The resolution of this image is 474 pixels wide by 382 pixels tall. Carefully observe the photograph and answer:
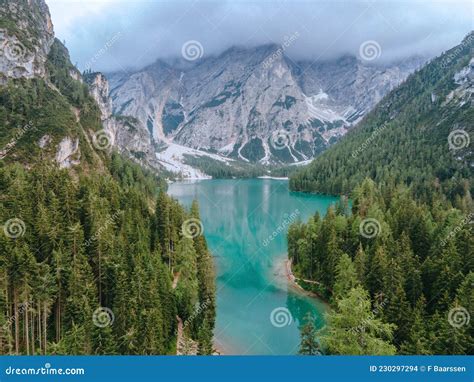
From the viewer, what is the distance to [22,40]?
131500 mm

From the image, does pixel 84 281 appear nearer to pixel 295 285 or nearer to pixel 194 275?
pixel 194 275

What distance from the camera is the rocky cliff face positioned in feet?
401

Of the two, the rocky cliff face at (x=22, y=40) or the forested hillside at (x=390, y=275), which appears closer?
the forested hillside at (x=390, y=275)

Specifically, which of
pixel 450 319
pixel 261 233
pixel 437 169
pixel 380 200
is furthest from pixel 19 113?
pixel 437 169

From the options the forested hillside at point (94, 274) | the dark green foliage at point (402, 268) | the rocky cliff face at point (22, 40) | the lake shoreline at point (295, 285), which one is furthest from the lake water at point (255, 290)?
the rocky cliff face at point (22, 40)

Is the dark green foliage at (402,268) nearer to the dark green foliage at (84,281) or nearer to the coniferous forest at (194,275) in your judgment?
the coniferous forest at (194,275)

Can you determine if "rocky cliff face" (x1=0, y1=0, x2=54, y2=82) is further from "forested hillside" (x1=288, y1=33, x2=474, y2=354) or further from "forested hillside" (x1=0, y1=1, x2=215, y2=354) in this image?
"forested hillside" (x1=288, y1=33, x2=474, y2=354)

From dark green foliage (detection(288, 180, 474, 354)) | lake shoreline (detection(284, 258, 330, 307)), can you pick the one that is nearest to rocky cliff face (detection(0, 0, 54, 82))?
lake shoreline (detection(284, 258, 330, 307))

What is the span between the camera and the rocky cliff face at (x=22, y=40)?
401 feet

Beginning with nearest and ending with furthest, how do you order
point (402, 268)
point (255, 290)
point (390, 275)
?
1. point (390, 275)
2. point (402, 268)
3. point (255, 290)

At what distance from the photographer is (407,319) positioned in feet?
119

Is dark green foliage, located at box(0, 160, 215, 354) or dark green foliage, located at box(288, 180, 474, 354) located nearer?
dark green foliage, located at box(0, 160, 215, 354)

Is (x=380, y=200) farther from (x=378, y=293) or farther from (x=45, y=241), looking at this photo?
(x=45, y=241)

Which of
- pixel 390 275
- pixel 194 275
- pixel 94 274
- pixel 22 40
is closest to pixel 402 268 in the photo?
pixel 390 275
